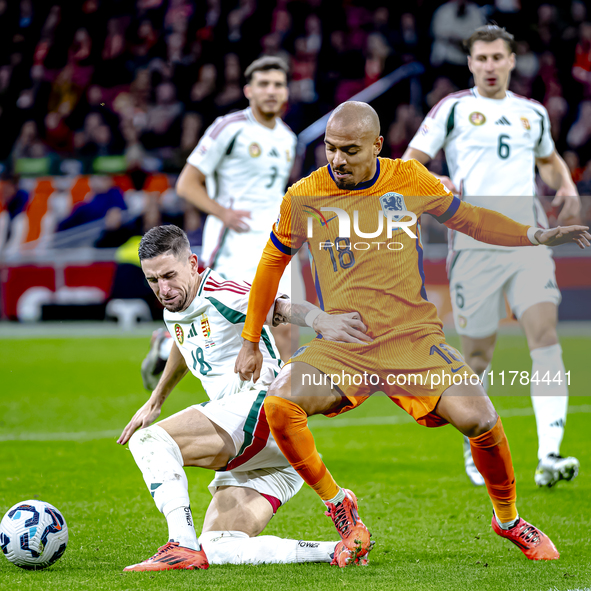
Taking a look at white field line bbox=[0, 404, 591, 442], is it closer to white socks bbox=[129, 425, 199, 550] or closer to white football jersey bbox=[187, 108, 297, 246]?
white football jersey bbox=[187, 108, 297, 246]

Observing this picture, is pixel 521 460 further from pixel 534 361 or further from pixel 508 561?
pixel 508 561

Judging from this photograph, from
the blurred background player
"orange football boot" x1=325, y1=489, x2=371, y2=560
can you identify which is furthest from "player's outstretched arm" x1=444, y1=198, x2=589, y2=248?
the blurred background player

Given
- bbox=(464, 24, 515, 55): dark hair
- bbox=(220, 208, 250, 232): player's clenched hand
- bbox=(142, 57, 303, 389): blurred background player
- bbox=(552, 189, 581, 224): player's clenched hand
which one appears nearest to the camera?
bbox=(552, 189, 581, 224): player's clenched hand

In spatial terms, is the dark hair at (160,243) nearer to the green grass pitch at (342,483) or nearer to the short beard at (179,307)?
the short beard at (179,307)

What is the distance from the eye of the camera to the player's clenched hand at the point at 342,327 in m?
3.63

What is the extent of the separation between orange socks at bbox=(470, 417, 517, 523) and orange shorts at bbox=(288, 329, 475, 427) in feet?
0.59

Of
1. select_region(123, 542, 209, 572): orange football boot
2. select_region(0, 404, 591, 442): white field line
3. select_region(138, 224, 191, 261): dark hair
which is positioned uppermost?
select_region(138, 224, 191, 261): dark hair

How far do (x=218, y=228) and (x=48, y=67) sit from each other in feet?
46.1

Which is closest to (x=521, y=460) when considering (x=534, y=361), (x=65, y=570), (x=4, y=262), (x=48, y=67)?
(x=534, y=361)

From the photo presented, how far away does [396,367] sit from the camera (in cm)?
359

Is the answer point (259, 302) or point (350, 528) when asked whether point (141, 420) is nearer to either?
point (259, 302)

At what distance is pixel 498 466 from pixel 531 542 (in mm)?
357

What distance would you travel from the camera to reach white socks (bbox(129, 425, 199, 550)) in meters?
3.43

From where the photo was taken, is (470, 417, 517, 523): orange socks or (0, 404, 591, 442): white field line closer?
(470, 417, 517, 523): orange socks
